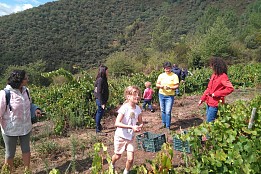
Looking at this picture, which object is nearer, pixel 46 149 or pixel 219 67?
pixel 219 67

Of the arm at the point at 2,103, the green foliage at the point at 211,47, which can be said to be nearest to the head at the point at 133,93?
the arm at the point at 2,103

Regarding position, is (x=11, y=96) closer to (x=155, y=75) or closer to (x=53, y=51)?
(x=155, y=75)

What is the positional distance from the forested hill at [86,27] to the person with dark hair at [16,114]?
51.5m

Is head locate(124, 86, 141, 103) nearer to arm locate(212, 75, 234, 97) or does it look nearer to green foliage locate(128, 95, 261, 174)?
green foliage locate(128, 95, 261, 174)

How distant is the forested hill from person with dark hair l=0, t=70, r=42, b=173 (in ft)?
169

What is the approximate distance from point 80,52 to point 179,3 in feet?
138

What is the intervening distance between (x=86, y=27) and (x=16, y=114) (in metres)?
76.0

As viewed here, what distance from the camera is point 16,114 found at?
400cm

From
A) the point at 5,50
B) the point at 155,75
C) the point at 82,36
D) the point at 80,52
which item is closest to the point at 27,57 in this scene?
the point at 5,50

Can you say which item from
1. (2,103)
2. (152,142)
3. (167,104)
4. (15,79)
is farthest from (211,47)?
(2,103)

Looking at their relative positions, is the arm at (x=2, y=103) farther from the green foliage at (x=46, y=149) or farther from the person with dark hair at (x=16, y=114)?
the green foliage at (x=46, y=149)

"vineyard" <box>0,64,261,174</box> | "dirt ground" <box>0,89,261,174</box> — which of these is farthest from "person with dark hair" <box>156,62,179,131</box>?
"vineyard" <box>0,64,261,174</box>

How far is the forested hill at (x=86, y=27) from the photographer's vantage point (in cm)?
6072

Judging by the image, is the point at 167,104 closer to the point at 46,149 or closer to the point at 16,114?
the point at 46,149
